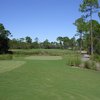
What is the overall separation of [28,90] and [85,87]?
8.59ft

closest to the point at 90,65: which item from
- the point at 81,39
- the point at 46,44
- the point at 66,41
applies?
the point at 81,39

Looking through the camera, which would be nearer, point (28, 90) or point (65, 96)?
point (65, 96)

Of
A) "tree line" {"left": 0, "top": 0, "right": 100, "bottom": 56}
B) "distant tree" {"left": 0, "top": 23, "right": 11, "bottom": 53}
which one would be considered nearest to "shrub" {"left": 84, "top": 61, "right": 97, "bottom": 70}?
"tree line" {"left": 0, "top": 0, "right": 100, "bottom": 56}

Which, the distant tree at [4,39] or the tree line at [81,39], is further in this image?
the distant tree at [4,39]

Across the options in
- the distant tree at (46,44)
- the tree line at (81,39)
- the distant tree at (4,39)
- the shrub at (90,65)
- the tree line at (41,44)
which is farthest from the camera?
the distant tree at (46,44)

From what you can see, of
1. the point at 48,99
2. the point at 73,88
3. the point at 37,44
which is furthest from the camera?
the point at 37,44

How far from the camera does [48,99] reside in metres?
9.27

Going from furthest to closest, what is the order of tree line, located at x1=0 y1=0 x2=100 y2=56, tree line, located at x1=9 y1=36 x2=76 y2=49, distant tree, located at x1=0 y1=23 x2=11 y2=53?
1. tree line, located at x1=9 y1=36 x2=76 y2=49
2. distant tree, located at x1=0 y1=23 x2=11 y2=53
3. tree line, located at x1=0 y1=0 x2=100 y2=56

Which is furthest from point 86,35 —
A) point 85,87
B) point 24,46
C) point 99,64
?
point 24,46

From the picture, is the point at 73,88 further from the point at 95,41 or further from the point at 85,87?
the point at 95,41

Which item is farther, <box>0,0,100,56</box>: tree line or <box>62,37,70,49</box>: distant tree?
<box>62,37,70,49</box>: distant tree

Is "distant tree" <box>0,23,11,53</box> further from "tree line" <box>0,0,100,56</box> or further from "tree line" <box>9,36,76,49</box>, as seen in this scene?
"tree line" <box>9,36,76,49</box>

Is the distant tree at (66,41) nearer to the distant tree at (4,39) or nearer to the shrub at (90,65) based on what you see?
the distant tree at (4,39)

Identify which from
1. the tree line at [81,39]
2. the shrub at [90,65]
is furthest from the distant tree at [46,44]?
the shrub at [90,65]
